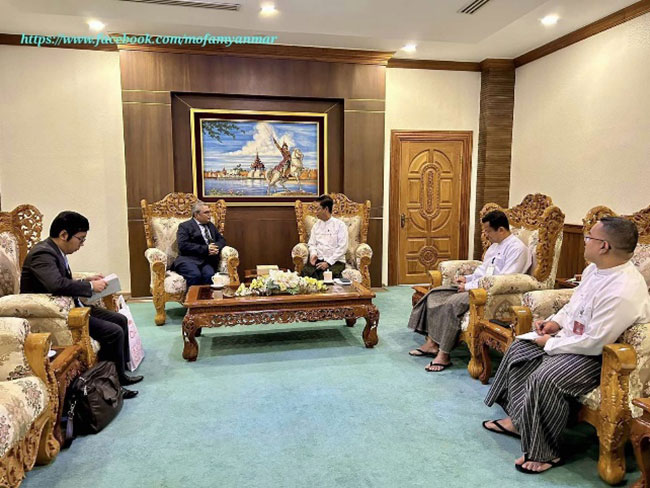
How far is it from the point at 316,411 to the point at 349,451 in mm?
418

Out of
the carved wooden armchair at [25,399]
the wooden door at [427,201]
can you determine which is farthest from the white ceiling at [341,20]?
the carved wooden armchair at [25,399]

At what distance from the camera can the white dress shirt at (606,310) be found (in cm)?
191

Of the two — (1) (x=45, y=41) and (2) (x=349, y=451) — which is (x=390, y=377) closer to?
(2) (x=349, y=451)

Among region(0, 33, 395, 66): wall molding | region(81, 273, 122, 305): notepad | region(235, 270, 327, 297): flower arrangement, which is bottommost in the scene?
region(235, 270, 327, 297): flower arrangement

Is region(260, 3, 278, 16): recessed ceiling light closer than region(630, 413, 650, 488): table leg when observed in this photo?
No

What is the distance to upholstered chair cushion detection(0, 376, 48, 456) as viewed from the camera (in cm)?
159

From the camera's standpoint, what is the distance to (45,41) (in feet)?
15.1

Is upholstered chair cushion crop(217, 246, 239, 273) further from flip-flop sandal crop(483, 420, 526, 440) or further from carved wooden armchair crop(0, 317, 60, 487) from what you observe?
flip-flop sandal crop(483, 420, 526, 440)

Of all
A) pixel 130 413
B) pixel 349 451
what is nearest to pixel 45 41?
pixel 130 413

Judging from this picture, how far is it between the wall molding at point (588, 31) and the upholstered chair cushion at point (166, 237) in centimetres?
448

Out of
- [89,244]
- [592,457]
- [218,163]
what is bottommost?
[592,457]

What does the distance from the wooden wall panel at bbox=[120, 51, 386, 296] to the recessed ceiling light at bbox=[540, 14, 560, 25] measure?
5.76 feet

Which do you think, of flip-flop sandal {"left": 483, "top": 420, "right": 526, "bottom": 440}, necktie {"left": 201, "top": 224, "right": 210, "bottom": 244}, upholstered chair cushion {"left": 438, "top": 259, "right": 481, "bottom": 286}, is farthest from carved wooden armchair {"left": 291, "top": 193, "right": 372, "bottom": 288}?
flip-flop sandal {"left": 483, "top": 420, "right": 526, "bottom": 440}

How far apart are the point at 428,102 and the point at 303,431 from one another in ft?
14.8
